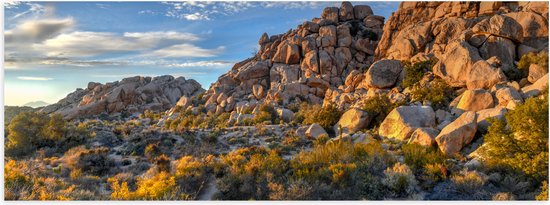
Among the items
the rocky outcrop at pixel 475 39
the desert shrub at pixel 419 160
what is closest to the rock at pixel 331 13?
the rocky outcrop at pixel 475 39

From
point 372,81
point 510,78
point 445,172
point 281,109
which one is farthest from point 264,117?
point 445,172

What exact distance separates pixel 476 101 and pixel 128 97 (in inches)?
1811

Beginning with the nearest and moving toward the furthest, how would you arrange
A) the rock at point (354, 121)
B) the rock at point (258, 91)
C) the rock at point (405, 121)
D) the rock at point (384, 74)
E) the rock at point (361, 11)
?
the rock at point (405, 121) < the rock at point (354, 121) < the rock at point (384, 74) < the rock at point (258, 91) < the rock at point (361, 11)

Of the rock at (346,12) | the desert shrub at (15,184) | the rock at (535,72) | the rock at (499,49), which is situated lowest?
the desert shrub at (15,184)

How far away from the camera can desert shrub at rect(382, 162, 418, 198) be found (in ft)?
29.8

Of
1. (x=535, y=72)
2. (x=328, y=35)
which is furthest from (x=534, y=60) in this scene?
(x=328, y=35)

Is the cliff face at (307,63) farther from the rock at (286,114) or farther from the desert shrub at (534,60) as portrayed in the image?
the desert shrub at (534,60)

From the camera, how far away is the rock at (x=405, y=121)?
Result: 54.3 ft

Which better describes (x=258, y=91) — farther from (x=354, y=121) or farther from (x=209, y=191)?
(x=209, y=191)

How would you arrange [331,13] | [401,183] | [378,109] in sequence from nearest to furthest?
[401,183]
[378,109]
[331,13]

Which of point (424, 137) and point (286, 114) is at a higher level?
point (424, 137)

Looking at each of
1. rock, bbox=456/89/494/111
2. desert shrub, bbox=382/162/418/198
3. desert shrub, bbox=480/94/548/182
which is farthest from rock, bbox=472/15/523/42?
desert shrub, bbox=382/162/418/198

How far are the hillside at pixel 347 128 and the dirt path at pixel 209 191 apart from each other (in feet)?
0.19

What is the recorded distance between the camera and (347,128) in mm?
20484
